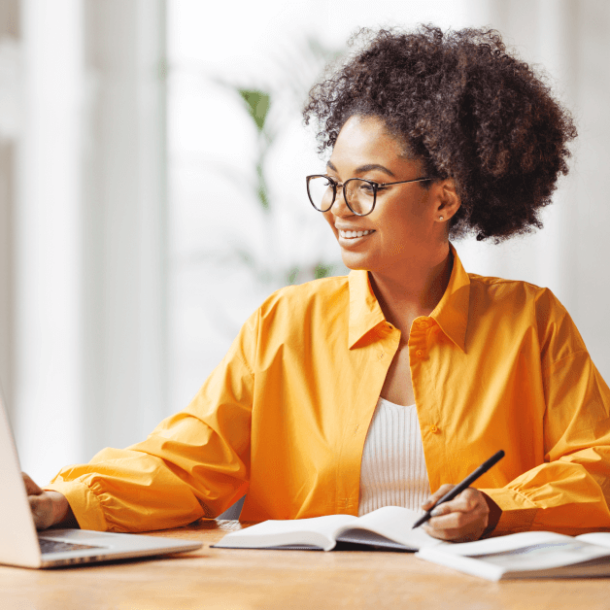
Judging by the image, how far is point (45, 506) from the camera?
44.0 inches

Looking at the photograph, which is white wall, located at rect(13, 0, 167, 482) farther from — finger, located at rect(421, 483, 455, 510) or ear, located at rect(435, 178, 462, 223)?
finger, located at rect(421, 483, 455, 510)

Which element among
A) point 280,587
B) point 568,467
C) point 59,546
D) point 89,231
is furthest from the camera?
point 89,231

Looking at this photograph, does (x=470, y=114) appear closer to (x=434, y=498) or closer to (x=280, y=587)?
(x=434, y=498)

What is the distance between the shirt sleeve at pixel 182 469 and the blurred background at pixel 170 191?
1488 millimetres

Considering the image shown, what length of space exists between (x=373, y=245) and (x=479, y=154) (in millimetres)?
269

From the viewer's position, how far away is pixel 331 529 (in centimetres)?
107

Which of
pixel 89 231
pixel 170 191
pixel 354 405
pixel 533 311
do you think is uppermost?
pixel 170 191

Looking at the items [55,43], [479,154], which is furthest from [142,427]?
[479,154]

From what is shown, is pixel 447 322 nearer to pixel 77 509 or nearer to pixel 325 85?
pixel 325 85

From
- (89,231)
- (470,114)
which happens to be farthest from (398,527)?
(89,231)

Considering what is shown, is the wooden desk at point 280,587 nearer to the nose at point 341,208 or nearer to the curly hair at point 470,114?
the nose at point 341,208

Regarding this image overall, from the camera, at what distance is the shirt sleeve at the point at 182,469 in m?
1.22

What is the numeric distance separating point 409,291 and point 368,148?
0.30 meters

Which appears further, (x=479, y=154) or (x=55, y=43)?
(x=55, y=43)
